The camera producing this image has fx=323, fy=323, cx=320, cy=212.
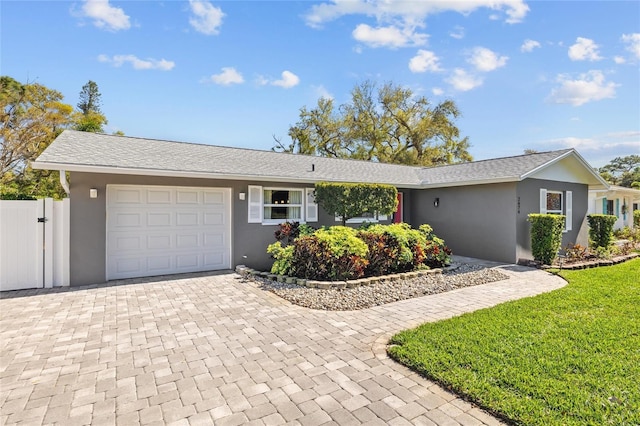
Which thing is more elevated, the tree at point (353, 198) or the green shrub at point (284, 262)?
the tree at point (353, 198)

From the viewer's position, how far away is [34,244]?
696 cm

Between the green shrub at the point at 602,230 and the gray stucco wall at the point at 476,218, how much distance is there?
13.2 ft

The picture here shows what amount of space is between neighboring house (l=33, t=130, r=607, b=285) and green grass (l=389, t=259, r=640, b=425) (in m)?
5.53

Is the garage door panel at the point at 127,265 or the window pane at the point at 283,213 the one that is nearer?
the garage door panel at the point at 127,265

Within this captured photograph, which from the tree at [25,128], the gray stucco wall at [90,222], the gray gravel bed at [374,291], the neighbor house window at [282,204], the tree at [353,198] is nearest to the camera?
the gray gravel bed at [374,291]

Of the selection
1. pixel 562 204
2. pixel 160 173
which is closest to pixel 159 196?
pixel 160 173

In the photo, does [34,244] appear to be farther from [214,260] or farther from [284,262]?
[284,262]

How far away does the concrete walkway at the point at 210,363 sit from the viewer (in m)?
2.87

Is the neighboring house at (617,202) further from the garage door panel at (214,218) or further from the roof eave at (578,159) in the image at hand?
the garage door panel at (214,218)

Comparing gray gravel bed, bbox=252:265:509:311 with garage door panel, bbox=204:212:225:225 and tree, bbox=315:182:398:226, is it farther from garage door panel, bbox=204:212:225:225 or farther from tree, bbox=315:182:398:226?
tree, bbox=315:182:398:226

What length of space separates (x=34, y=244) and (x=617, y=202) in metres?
28.9

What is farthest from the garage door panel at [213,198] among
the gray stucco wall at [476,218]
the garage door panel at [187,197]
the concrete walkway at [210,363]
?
the gray stucco wall at [476,218]

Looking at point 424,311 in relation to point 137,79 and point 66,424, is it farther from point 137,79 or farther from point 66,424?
point 137,79

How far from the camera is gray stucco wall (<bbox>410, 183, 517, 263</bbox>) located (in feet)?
34.7
